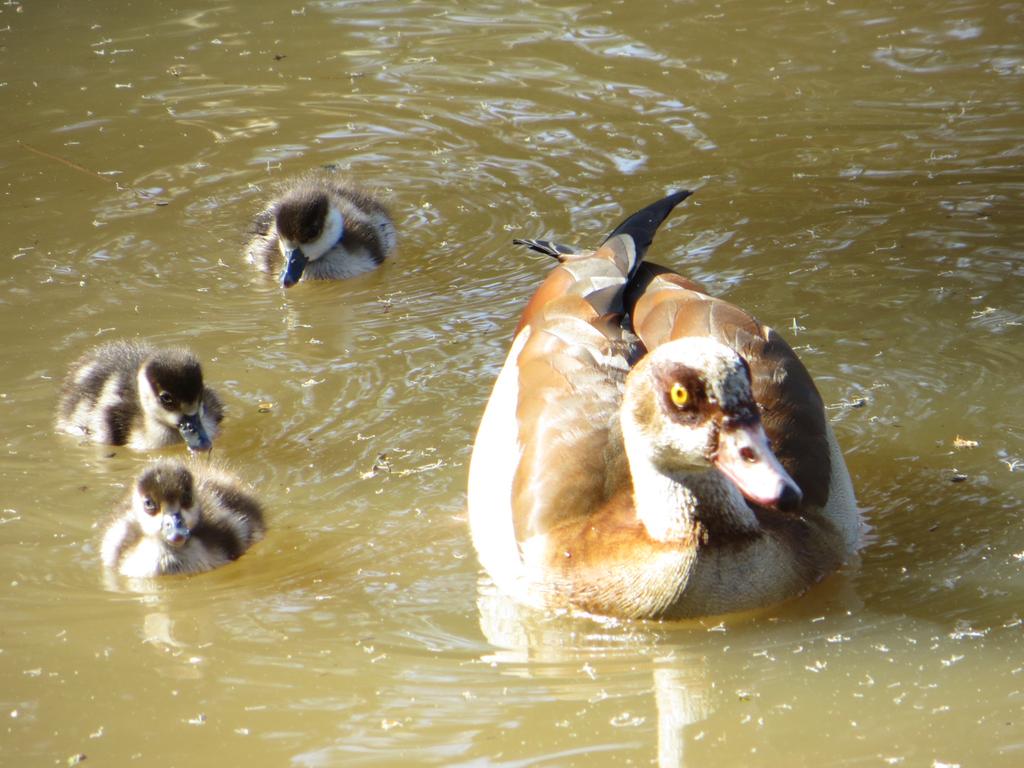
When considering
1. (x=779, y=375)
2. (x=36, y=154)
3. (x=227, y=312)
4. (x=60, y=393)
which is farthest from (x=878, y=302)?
(x=36, y=154)

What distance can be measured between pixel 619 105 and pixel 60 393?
13.0ft

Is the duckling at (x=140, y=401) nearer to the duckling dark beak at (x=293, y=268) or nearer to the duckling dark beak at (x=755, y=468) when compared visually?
the duckling dark beak at (x=293, y=268)

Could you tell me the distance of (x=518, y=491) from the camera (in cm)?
445

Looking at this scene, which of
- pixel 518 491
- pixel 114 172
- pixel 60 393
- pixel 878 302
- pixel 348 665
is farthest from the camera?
pixel 114 172

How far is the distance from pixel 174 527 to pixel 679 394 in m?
1.65

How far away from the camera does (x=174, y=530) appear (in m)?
4.56

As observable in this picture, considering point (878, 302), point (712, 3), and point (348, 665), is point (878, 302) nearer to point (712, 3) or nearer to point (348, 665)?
point (348, 665)

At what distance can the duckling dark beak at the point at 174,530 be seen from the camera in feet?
14.9

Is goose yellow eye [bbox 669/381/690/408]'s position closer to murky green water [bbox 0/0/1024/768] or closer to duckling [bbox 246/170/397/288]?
murky green water [bbox 0/0/1024/768]

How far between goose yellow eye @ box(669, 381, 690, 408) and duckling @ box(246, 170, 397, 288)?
304 cm

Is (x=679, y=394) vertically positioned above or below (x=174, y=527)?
above

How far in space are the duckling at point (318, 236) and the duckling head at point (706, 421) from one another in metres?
2.95

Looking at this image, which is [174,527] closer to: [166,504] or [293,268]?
[166,504]


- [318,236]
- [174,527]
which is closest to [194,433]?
[174,527]
